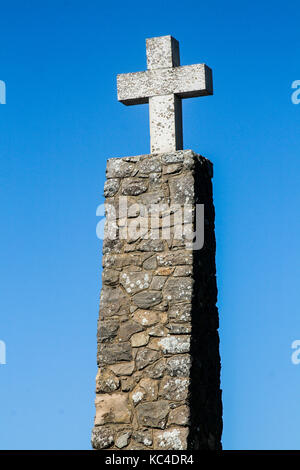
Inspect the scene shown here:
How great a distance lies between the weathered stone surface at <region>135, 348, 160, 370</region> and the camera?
8.51m

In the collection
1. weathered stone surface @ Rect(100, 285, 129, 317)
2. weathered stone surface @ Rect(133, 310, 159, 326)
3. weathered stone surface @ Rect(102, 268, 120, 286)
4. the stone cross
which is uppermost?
the stone cross

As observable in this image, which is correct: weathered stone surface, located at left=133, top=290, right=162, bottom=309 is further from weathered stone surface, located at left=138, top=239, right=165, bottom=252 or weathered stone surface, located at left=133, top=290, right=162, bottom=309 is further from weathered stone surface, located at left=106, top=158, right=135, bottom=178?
weathered stone surface, located at left=106, top=158, right=135, bottom=178

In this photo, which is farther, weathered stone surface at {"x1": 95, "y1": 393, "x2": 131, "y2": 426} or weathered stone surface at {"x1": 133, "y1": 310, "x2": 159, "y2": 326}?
weathered stone surface at {"x1": 133, "y1": 310, "x2": 159, "y2": 326}

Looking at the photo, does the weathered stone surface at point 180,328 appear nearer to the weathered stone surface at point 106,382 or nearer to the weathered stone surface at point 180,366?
the weathered stone surface at point 180,366

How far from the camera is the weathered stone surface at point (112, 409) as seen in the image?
8492mm

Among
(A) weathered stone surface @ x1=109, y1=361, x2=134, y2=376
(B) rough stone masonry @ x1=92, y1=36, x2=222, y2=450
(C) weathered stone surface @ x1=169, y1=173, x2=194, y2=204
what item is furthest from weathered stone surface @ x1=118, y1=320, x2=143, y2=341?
(C) weathered stone surface @ x1=169, y1=173, x2=194, y2=204

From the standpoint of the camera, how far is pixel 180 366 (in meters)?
8.37

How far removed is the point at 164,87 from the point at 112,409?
3061 mm

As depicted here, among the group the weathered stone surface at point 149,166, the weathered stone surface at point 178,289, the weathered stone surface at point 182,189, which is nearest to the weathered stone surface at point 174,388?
the weathered stone surface at point 178,289

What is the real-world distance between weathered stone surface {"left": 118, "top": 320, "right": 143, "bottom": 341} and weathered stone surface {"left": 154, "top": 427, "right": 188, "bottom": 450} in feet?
3.02

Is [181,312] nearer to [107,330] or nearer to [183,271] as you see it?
[183,271]

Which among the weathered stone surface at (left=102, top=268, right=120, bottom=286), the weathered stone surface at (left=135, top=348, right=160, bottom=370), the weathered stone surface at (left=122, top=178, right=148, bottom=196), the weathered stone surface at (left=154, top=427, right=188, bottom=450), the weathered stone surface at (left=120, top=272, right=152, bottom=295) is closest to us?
the weathered stone surface at (left=154, top=427, right=188, bottom=450)

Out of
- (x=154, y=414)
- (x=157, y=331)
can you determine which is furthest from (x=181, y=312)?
(x=154, y=414)
